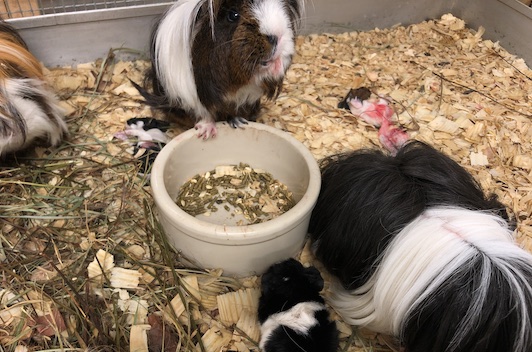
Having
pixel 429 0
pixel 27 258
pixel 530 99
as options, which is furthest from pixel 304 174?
pixel 429 0

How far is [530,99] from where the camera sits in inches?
88.3

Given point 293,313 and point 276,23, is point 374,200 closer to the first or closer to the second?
point 293,313

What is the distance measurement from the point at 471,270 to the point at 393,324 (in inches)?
9.9

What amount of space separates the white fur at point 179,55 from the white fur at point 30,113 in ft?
1.35

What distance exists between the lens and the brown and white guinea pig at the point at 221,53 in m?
1.30

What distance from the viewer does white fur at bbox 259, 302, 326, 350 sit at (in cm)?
118

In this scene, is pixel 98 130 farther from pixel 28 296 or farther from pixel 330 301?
pixel 330 301

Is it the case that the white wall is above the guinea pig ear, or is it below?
above

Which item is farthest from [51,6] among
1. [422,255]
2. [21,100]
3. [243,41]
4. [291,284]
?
[422,255]

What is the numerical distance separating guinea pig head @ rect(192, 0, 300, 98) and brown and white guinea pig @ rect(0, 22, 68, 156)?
23.2 inches

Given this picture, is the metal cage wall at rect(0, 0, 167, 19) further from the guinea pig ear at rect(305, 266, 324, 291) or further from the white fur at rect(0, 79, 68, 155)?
the guinea pig ear at rect(305, 266, 324, 291)

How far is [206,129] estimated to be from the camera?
5.27 feet

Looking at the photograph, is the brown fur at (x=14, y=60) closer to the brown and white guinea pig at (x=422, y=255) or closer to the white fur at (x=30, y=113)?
the white fur at (x=30, y=113)

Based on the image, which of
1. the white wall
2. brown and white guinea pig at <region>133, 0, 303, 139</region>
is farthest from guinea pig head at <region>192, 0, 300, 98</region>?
the white wall
